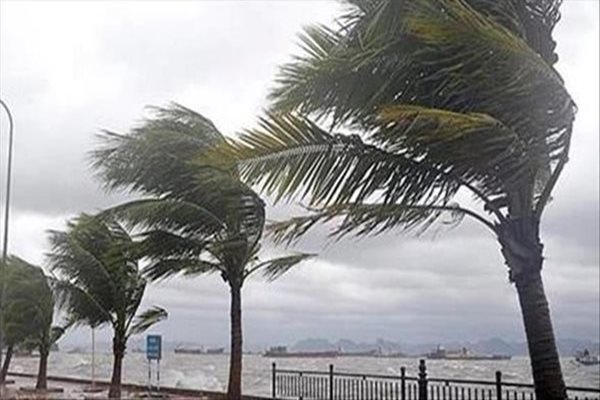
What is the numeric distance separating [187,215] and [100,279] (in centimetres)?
620

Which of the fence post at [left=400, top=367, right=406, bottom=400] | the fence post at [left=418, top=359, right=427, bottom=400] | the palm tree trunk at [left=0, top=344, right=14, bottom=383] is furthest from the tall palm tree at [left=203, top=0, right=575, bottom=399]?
the palm tree trunk at [left=0, top=344, right=14, bottom=383]

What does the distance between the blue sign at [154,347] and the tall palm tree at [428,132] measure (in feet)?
37.9

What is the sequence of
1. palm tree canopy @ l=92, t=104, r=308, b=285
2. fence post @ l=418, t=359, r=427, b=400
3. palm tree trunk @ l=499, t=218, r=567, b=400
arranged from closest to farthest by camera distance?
1. palm tree trunk @ l=499, t=218, r=567, b=400
2. fence post @ l=418, t=359, r=427, b=400
3. palm tree canopy @ l=92, t=104, r=308, b=285

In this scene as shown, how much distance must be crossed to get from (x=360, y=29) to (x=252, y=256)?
7.34 metres

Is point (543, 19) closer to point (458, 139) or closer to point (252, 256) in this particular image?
point (458, 139)

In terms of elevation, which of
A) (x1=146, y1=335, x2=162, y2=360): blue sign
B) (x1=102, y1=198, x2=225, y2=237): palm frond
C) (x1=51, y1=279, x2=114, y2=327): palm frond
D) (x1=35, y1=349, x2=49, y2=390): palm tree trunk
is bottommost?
(x1=35, y1=349, x2=49, y2=390): palm tree trunk

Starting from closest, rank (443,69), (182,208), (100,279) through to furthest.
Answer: (443,69) < (182,208) < (100,279)

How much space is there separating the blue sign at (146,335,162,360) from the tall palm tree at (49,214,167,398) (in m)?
0.44

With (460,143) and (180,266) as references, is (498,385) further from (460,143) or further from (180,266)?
(180,266)

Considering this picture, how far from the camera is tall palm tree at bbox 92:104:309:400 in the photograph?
15.5 meters

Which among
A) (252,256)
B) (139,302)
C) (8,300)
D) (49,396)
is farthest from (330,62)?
(8,300)

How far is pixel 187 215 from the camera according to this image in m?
15.6

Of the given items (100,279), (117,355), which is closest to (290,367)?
(117,355)

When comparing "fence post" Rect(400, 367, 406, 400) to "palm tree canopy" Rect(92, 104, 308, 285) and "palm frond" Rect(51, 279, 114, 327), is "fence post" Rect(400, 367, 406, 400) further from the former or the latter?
"palm frond" Rect(51, 279, 114, 327)
